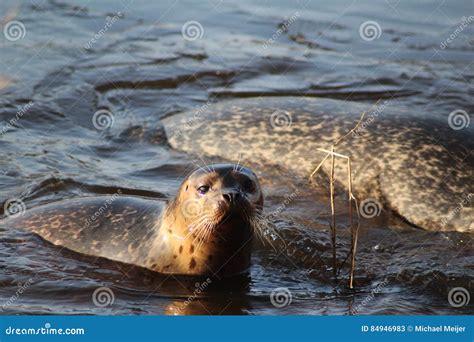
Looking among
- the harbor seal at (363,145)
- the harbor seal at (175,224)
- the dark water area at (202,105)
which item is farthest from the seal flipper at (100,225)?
the harbor seal at (363,145)

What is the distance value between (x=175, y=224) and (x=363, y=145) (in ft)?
10.5

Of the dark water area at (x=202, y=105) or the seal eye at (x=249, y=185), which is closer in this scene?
the seal eye at (x=249, y=185)

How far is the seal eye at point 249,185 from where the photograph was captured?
6.59 m

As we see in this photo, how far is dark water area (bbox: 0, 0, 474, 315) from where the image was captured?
272 inches

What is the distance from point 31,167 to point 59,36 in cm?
465

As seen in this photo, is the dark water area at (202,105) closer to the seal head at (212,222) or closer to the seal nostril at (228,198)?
the seal head at (212,222)

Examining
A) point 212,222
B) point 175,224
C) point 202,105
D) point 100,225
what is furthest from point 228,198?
point 202,105

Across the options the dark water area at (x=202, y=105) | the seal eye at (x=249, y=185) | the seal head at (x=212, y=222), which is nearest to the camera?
the seal head at (x=212, y=222)

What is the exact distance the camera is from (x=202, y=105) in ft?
37.6

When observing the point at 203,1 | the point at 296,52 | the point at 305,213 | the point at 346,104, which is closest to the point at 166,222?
the point at 305,213

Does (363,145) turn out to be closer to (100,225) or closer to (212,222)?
(100,225)

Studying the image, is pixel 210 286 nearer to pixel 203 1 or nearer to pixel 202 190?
pixel 202 190

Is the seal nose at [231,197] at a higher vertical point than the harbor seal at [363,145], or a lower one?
lower

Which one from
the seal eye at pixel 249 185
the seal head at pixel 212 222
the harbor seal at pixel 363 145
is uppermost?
the harbor seal at pixel 363 145
